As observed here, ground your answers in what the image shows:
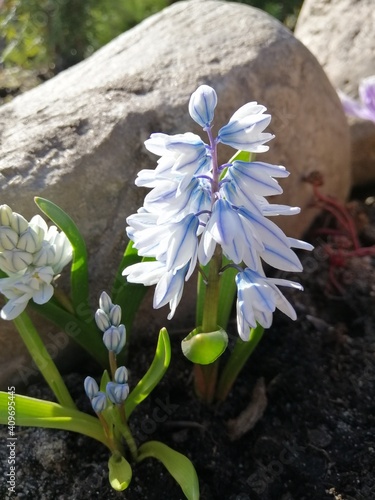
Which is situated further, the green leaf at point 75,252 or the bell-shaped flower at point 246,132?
the green leaf at point 75,252

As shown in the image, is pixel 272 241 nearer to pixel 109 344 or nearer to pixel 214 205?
pixel 214 205

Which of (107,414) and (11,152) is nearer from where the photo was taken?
(107,414)

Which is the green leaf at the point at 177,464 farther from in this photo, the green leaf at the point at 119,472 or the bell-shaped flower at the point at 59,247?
the bell-shaped flower at the point at 59,247

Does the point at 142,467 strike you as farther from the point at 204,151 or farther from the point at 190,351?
the point at 204,151

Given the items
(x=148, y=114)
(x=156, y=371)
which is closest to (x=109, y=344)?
(x=156, y=371)

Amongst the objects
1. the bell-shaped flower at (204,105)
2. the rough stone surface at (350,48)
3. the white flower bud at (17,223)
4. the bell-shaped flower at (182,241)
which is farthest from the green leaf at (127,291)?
the rough stone surface at (350,48)

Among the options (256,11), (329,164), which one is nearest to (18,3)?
(256,11)
